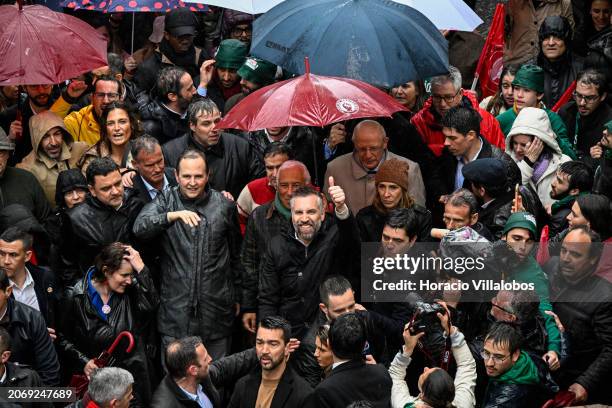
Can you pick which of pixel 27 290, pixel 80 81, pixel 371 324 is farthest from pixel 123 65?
pixel 371 324

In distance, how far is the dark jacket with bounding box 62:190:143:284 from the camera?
9.85m

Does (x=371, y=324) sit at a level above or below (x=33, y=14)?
below

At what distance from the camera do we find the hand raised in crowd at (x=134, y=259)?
31.1 ft

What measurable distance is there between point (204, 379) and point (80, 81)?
14.4 ft

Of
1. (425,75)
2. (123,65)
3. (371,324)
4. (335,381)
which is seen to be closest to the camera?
(335,381)

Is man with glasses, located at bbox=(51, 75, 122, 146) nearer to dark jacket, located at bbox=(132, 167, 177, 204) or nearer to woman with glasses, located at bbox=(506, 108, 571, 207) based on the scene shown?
dark jacket, located at bbox=(132, 167, 177, 204)

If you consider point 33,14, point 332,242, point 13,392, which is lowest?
point 13,392

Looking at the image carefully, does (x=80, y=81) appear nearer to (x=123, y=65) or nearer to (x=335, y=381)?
(x=123, y=65)

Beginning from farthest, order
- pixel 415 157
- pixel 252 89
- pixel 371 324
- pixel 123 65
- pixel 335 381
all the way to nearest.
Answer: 1. pixel 123 65
2. pixel 252 89
3. pixel 415 157
4. pixel 371 324
5. pixel 335 381

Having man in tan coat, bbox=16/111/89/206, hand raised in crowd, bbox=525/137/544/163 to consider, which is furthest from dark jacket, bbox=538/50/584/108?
man in tan coat, bbox=16/111/89/206

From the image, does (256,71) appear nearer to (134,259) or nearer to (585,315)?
(134,259)

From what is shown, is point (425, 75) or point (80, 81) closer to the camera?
point (425, 75)

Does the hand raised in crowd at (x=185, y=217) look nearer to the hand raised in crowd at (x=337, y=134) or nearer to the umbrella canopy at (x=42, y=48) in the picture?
the umbrella canopy at (x=42, y=48)

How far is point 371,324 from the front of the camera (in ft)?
30.0
